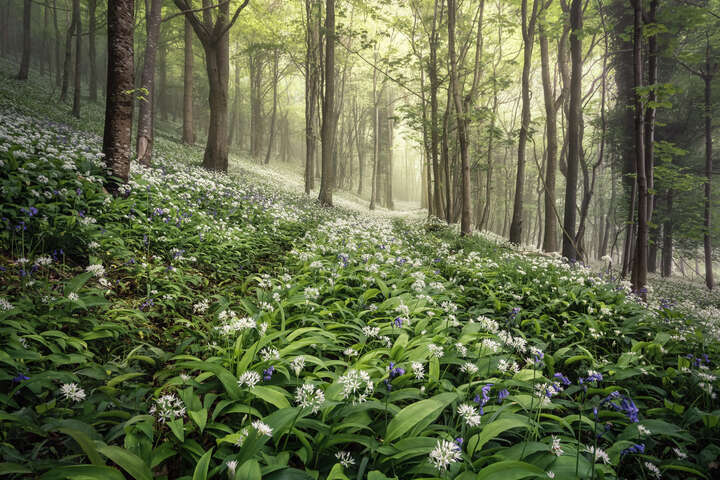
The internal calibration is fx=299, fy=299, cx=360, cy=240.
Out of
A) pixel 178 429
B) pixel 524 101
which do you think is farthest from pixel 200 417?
pixel 524 101

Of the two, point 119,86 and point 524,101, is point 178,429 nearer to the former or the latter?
point 119,86

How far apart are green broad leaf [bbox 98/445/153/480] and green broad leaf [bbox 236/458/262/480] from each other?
0.48m

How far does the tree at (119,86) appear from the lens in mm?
4973

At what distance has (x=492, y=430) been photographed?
6.64 ft

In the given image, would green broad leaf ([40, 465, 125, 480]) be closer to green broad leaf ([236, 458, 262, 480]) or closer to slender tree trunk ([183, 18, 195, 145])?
green broad leaf ([236, 458, 262, 480])

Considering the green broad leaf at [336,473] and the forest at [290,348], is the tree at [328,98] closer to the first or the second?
the forest at [290,348]

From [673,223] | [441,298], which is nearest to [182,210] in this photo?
[441,298]

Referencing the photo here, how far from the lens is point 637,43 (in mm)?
6016

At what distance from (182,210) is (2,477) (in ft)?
16.4

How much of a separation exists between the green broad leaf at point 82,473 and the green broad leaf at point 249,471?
0.56 meters

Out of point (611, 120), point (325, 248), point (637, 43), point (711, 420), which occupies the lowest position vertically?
point (711, 420)

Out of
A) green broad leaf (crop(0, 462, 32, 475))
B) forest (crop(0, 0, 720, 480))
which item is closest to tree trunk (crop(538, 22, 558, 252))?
forest (crop(0, 0, 720, 480))

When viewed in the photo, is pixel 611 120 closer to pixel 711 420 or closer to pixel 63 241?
pixel 711 420

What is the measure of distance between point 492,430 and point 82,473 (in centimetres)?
232
